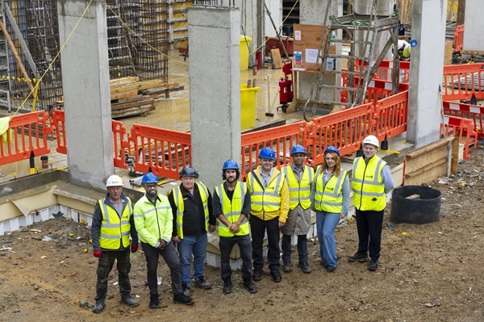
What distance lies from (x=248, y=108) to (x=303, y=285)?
632 centimetres

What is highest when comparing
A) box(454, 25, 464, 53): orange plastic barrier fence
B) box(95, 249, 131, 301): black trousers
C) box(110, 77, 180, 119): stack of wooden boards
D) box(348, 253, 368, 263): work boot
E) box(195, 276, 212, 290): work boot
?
box(454, 25, 464, 53): orange plastic barrier fence

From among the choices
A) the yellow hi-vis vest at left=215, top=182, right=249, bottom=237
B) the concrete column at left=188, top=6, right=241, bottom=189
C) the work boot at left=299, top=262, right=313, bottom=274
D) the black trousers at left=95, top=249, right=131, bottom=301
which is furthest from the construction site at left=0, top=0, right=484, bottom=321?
the yellow hi-vis vest at left=215, top=182, right=249, bottom=237

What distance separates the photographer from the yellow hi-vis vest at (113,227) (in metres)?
10.0

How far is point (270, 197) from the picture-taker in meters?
10.7

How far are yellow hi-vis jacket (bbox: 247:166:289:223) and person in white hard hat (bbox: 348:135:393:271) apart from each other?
116 cm

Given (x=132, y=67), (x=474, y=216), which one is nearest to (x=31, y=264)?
(x=474, y=216)

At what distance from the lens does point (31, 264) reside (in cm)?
1187

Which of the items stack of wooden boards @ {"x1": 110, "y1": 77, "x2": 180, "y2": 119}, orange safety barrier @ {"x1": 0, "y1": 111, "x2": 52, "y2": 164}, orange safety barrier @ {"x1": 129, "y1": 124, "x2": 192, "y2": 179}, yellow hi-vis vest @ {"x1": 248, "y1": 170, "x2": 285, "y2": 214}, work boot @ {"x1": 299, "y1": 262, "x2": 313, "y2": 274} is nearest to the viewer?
yellow hi-vis vest @ {"x1": 248, "y1": 170, "x2": 285, "y2": 214}

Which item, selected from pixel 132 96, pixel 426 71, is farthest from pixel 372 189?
pixel 132 96

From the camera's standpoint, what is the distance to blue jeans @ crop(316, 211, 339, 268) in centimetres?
1121

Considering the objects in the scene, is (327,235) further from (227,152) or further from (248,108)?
(248,108)

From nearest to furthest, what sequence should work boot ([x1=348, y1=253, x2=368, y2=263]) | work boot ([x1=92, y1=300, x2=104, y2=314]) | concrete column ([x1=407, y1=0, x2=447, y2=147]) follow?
work boot ([x1=92, y1=300, x2=104, y2=314])
work boot ([x1=348, y1=253, x2=368, y2=263])
concrete column ([x1=407, y1=0, x2=447, y2=147])

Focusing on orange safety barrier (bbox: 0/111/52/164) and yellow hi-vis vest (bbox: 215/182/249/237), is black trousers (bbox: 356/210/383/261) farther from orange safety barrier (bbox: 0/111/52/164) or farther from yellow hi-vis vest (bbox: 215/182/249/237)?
orange safety barrier (bbox: 0/111/52/164)

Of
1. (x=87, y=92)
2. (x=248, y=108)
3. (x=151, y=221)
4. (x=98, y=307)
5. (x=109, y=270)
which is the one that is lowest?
(x=98, y=307)
